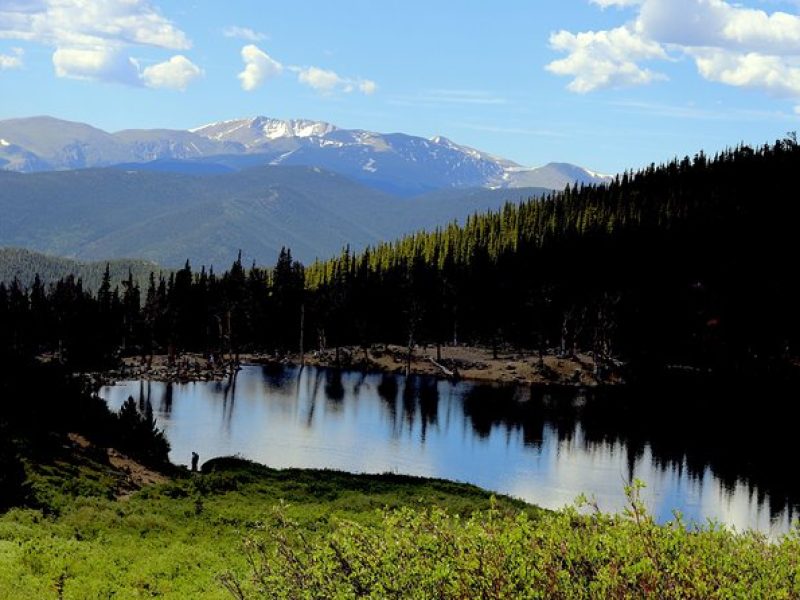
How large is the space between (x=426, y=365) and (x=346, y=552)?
157 m

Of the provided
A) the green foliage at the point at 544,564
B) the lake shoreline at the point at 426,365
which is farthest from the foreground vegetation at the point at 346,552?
the lake shoreline at the point at 426,365

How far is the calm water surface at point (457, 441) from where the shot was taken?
3063 inches

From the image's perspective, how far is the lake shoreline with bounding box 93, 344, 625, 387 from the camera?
520 feet

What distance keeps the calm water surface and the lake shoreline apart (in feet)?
36.2

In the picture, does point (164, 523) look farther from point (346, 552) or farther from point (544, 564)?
point (544, 564)

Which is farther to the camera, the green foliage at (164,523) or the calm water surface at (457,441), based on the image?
the calm water surface at (457,441)

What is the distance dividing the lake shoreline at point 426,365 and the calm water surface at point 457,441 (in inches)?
435

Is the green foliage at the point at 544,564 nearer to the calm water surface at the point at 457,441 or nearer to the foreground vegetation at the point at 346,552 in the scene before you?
the foreground vegetation at the point at 346,552

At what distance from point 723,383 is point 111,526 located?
418ft

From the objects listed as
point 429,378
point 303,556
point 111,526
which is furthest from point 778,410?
point 303,556

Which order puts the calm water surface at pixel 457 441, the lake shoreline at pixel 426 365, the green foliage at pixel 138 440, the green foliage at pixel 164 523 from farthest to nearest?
the lake shoreline at pixel 426 365 → the calm water surface at pixel 457 441 → the green foliage at pixel 138 440 → the green foliage at pixel 164 523

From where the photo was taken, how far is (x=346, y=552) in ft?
64.6

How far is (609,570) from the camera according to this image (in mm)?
16484

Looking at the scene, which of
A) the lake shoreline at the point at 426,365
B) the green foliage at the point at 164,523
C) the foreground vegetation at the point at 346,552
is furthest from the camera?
the lake shoreline at the point at 426,365
